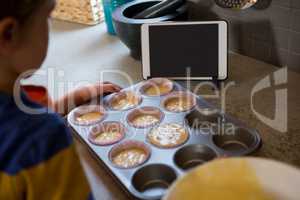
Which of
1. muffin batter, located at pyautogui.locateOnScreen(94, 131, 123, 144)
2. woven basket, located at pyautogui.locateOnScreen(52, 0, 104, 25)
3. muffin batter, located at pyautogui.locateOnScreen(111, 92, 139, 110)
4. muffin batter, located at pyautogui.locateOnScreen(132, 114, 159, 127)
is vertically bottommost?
muffin batter, located at pyautogui.locateOnScreen(94, 131, 123, 144)

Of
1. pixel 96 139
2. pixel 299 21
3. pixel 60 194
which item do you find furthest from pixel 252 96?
pixel 60 194

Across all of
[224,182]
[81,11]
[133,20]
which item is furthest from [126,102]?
[81,11]

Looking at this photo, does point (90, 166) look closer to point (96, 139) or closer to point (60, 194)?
point (96, 139)

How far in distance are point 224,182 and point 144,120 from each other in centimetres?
25

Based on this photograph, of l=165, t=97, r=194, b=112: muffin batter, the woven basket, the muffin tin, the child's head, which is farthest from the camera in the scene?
the woven basket

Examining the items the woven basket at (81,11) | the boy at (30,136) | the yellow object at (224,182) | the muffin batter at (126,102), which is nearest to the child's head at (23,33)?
the boy at (30,136)

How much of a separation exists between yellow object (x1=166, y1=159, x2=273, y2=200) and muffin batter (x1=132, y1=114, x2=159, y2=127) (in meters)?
0.23

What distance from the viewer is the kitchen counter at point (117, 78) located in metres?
0.59

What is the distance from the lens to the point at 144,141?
62 cm

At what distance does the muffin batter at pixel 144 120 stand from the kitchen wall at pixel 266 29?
0.30 metres

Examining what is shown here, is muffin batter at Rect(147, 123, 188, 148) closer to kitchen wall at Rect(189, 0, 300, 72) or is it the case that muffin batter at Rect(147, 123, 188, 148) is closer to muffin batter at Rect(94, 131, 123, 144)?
muffin batter at Rect(94, 131, 123, 144)

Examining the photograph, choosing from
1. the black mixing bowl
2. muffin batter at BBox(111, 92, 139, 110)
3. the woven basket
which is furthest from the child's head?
the woven basket

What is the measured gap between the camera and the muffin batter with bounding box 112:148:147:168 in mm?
588

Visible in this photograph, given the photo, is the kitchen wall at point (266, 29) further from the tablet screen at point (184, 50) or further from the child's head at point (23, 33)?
the child's head at point (23, 33)
